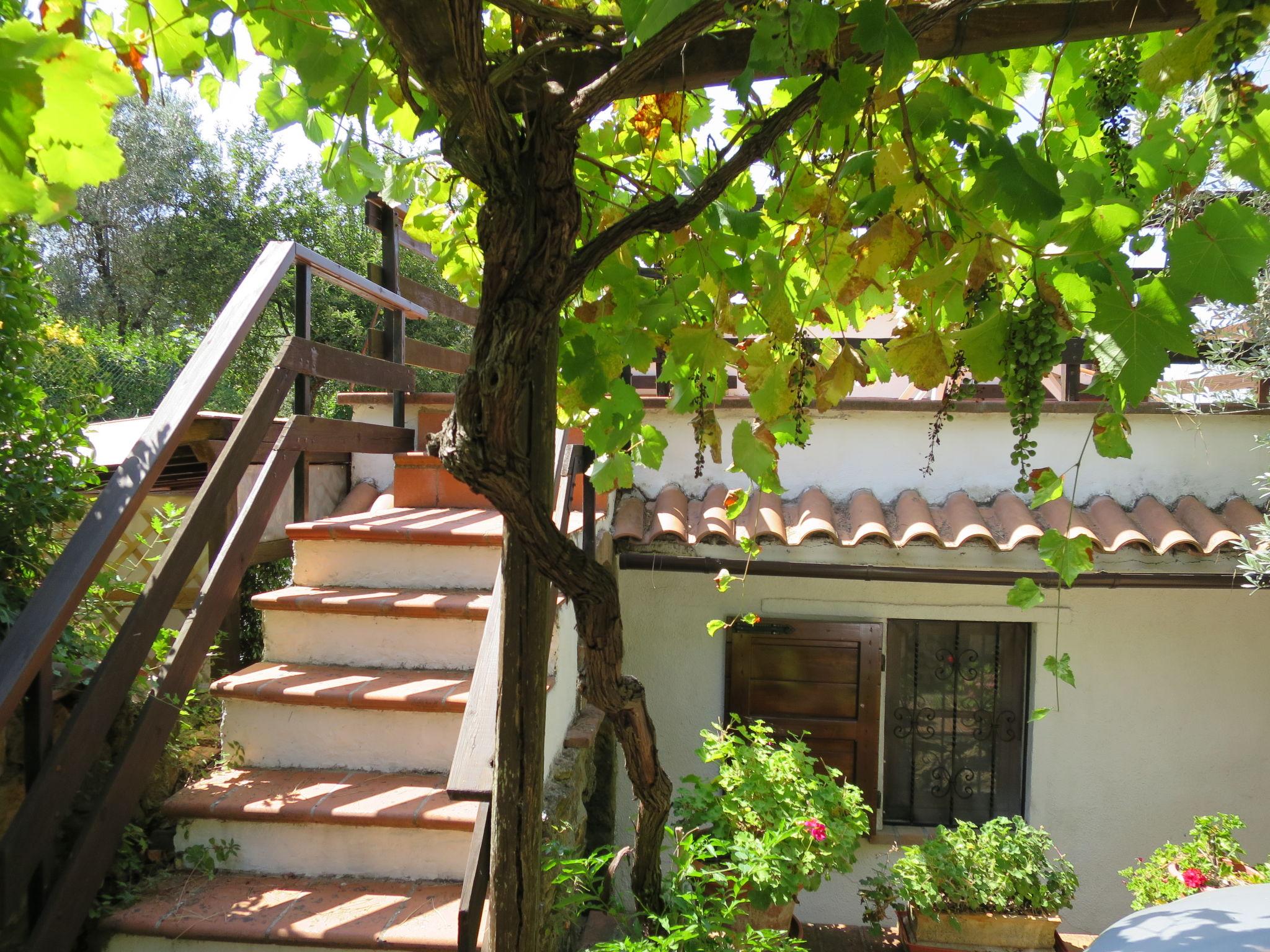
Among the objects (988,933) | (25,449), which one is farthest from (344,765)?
(988,933)

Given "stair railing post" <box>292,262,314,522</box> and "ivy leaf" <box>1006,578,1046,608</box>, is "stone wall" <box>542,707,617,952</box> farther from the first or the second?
"stair railing post" <box>292,262,314,522</box>

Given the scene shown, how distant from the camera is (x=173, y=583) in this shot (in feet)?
7.62

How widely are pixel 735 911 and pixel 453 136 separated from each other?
7.25 ft

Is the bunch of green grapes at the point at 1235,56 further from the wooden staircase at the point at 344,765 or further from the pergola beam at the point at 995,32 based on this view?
the wooden staircase at the point at 344,765

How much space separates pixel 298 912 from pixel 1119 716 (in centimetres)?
419

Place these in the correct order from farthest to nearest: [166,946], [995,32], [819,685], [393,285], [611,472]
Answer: [819,685] < [393,285] < [166,946] < [611,472] < [995,32]

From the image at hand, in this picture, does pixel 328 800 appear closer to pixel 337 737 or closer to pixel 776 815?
pixel 337 737

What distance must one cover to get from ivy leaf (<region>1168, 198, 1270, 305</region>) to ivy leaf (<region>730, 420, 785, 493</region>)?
2.58 feet

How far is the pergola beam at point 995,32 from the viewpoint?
1.19 meters

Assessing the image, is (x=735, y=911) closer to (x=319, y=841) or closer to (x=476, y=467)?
(x=319, y=841)

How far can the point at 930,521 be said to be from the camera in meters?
4.21

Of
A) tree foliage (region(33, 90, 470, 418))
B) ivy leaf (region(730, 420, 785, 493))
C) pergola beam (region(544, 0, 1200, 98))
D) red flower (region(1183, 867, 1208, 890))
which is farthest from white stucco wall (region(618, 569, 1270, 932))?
tree foliage (region(33, 90, 470, 418))

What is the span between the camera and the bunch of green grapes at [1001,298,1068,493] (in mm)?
1253

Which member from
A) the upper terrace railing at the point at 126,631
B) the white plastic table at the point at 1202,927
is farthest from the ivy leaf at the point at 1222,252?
the upper terrace railing at the point at 126,631
